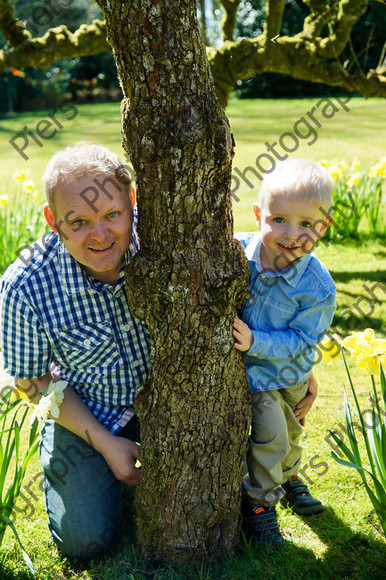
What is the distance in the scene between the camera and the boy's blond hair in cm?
189

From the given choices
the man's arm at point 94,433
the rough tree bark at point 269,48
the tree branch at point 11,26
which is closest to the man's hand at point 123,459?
the man's arm at point 94,433

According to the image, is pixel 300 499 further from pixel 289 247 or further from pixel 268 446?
pixel 289 247

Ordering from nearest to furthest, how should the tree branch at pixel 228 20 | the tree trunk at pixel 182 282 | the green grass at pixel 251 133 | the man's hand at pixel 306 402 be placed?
1. the tree trunk at pixel 182 282
2. the man's hand at pixel 306 402
3. the tree branch at pixel 228 20
4. the green grass at pixel 251 133

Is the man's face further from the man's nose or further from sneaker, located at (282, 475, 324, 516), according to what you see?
sneaker, located at (282, 475, 324, 516)

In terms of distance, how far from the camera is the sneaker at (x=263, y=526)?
2.05 meters

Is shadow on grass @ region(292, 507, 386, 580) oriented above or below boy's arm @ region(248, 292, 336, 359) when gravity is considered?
below

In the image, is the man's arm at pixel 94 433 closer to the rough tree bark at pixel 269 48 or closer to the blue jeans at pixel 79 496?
the blue jeans at pixel 79 496

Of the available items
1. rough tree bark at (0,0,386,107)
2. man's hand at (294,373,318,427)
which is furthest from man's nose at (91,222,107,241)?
rough tree bark at (0,0,386,107)

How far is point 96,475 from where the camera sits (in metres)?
2.22

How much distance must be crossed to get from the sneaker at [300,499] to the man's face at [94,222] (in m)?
1.18

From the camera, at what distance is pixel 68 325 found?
80.1 inches

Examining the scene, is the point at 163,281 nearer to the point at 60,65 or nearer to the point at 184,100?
the point at 184,100

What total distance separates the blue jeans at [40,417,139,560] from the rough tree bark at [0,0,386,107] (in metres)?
2.82

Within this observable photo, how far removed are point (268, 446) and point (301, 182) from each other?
925 mm
